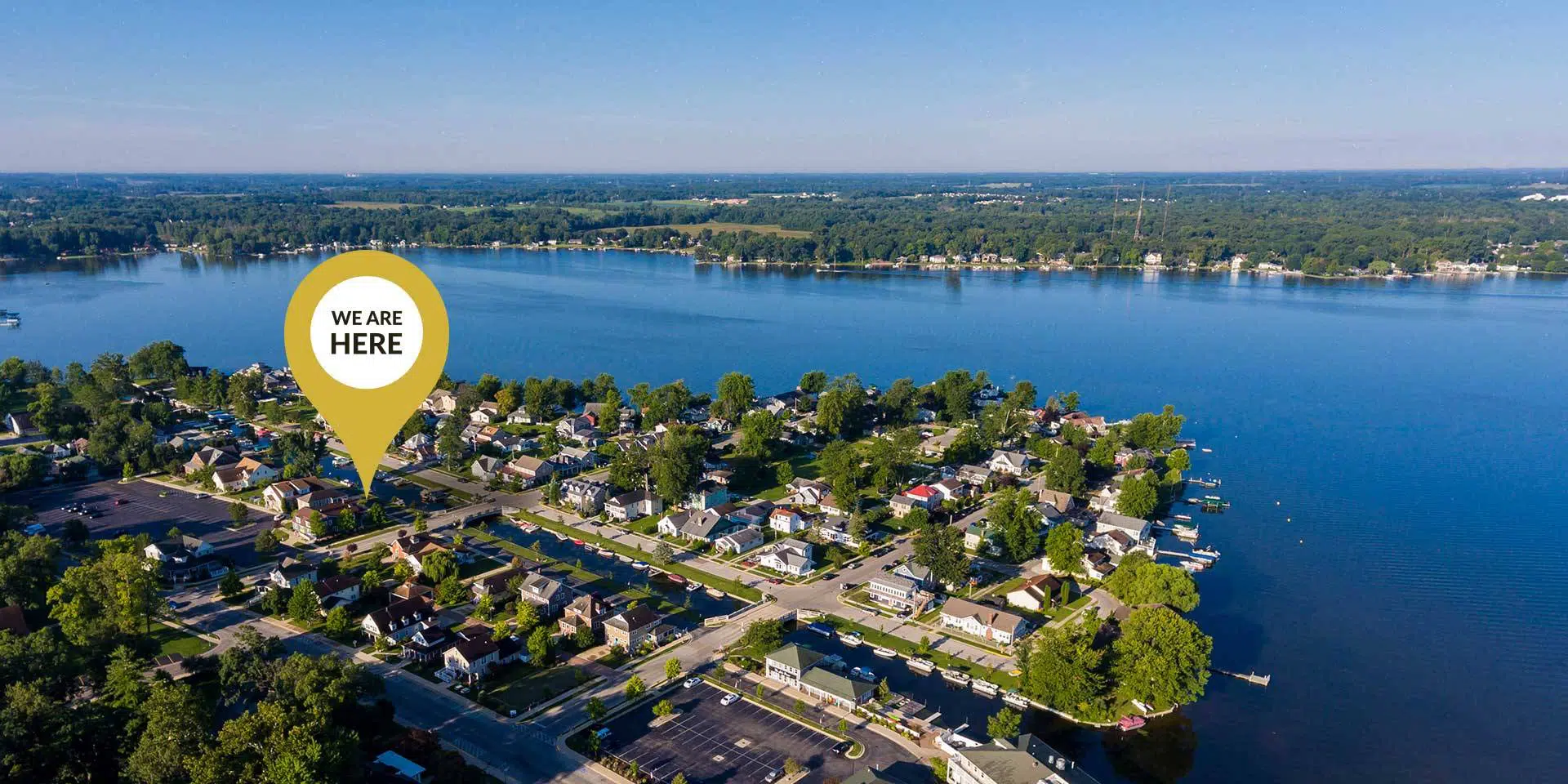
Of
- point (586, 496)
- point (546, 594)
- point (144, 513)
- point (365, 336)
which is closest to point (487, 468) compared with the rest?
point (586, 496)

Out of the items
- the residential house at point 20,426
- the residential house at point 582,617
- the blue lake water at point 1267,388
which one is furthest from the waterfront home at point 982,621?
the residential house at point 20,426

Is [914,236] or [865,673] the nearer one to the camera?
[865,673]

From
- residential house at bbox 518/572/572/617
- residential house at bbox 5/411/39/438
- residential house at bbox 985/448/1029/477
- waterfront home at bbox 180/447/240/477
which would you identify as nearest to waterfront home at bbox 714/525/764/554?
residential house at bbox 518/572/572/617

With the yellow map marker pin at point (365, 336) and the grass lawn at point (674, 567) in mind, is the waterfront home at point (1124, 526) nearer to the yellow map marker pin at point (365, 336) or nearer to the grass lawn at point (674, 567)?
the grass lawn at point (674, 567)

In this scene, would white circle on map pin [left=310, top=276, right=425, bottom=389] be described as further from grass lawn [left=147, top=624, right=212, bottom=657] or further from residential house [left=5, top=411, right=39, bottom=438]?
residential house [left=5, top=411, right=39, bottom=438]

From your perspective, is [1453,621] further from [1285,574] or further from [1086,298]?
[1086,298]

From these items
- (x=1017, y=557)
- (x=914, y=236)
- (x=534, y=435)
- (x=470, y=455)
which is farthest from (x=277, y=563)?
(x=914, y=236)
